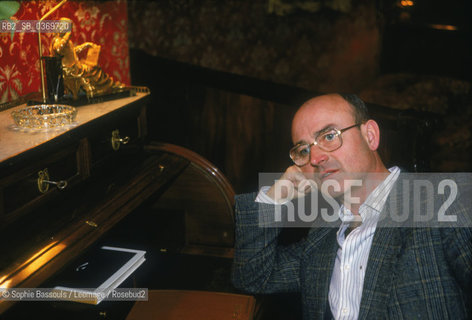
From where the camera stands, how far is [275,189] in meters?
1.89

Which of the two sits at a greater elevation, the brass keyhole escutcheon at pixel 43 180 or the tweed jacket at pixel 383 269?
the brass keyhole escutcheon at pixel 43 180

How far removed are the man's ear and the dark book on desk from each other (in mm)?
988

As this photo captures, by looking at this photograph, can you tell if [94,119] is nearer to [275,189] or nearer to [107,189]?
[107,189]

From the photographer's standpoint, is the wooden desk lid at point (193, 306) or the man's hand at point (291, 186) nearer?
the wooden desk lid at point (193, 306)

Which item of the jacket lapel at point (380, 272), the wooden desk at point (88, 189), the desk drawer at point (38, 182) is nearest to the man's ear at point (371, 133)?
the jacket lapel at point (380, 272)

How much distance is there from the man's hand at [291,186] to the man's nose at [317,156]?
0.43 ft

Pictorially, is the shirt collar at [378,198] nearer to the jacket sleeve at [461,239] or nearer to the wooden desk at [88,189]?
the jacket sleeve at [461,239]

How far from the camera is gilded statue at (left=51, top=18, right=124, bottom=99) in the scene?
1.79 metres

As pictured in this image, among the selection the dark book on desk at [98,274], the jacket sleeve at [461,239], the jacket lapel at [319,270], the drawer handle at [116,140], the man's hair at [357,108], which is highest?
the man's hair at [357,108]

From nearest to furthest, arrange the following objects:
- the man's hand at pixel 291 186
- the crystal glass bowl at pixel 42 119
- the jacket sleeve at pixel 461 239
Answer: the jacket sleeve at pixel 461 239 → the crystal glass bowl at pixel 42 119 → the man's hand at pixel 291 186

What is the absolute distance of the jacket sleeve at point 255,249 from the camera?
6.00ft

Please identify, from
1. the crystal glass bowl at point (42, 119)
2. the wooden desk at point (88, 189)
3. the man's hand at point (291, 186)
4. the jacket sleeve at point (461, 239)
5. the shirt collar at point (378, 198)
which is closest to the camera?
the wooden desk at point (88, 189)

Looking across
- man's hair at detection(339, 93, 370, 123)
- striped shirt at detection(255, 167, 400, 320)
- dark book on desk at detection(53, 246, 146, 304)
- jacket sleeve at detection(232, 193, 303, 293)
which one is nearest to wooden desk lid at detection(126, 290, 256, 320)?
jacket sleeve at detection(232, 193, 303, 293)

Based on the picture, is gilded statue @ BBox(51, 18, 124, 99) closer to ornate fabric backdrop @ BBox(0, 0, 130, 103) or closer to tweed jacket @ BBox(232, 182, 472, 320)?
ornate fabric backdrop @ BBox(0, 0, 130, 103)
